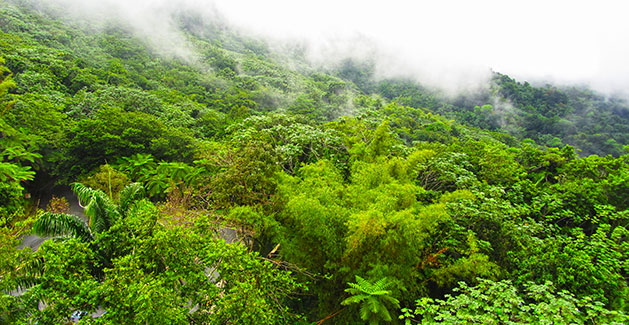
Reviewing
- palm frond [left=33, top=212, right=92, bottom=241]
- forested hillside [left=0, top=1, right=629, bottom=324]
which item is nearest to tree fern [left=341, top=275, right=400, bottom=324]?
forested hillside [left=0, top=1, right=629, bottom=324]

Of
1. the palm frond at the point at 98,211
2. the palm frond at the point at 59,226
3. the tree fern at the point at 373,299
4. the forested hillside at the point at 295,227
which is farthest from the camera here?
the palm frond at the point at 98,211

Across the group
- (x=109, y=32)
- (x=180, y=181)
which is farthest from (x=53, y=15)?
(x=180, y=181)

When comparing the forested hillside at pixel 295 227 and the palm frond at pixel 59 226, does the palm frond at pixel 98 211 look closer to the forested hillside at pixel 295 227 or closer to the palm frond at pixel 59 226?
the forested hillside at pixel 295 227

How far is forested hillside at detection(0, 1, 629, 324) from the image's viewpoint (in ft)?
15.6

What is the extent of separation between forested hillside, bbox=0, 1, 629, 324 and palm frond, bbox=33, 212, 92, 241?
37mm

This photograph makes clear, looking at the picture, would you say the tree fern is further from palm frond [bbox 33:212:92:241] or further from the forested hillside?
palm frond [bbox 33:212:92:241]

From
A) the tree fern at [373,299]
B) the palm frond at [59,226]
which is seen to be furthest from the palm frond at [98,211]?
the tree fern at [373,299]

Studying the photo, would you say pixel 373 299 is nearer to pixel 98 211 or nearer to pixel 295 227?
pixel 295 227

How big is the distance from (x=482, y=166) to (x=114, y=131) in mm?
18855

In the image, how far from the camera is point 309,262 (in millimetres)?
7523

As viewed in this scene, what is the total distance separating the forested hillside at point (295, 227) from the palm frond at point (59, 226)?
0.12 feet

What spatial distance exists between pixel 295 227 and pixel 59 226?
5801 mm

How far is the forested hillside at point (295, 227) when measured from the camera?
476 centimetres

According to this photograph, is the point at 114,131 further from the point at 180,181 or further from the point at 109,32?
the point at 109,32
